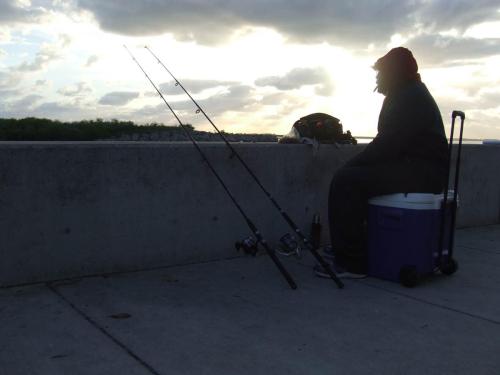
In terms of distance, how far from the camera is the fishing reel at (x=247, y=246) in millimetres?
4855

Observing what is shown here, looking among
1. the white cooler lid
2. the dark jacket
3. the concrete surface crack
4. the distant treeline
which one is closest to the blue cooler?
the white cooler lid

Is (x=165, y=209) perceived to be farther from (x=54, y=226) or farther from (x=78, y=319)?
(x=78, y=319)

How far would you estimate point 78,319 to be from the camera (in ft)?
10.6

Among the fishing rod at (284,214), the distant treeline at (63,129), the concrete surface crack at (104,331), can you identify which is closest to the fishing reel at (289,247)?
the fishing rod at (284,214)

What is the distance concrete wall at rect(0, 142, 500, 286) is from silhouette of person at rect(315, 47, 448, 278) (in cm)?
88

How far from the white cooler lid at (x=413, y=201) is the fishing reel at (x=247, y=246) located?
1.22m

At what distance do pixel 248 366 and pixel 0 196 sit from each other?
2.12 m

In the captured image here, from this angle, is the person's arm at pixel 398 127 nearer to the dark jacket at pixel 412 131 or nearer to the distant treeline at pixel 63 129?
the dark jacket at pixel 412 131

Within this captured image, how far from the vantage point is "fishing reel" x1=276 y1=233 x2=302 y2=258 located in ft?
16.4

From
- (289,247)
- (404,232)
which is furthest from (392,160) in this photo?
(289,247)

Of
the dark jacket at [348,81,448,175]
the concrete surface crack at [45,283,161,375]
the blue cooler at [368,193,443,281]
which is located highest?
the dark jacket at [348,81,448,175]

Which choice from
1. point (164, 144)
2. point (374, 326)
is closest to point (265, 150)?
point (164, 144)

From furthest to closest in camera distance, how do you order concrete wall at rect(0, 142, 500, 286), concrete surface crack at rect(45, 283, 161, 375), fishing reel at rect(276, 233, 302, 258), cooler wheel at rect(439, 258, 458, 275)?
fishing reel at rect(276, 233, 302, 258) < cooler wheel at rect(439, 258, 458, 275) < concrete wall at rect(0, 142, 500, 286) < concrete surface crack at rect(45, 283, 161, 375)

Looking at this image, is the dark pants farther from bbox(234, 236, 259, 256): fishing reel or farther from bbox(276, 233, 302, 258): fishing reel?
bbox(234, 236, 259, 256): fishing reel
